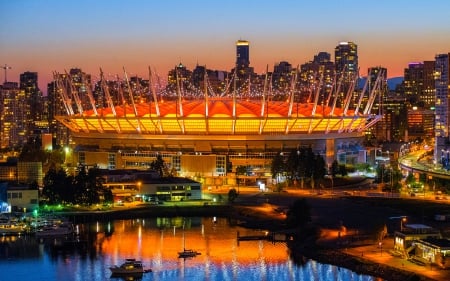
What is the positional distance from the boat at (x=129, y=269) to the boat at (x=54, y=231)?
22.7 feet

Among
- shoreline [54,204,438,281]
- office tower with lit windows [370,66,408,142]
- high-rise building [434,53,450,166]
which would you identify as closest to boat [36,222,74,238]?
shoreline [54,204,438,281]

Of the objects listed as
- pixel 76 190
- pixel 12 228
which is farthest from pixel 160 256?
pixel 76 190

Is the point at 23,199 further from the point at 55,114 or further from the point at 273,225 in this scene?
the point at 55,114

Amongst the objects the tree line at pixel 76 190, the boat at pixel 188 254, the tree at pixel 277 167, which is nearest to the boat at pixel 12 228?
the tree line at pixel 76 190

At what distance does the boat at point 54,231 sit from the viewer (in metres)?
34.0

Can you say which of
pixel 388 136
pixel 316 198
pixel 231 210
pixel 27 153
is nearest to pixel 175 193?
pixel 231 210

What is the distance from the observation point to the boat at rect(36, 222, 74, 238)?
34.0m

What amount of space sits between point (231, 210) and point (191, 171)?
990cm

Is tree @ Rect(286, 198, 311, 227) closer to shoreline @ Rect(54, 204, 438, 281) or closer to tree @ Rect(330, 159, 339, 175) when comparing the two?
shoreline @ Rect(54, 204, 438, 281)

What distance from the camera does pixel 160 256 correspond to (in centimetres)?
2991

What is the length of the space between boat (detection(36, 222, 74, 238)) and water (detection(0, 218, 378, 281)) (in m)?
0.46

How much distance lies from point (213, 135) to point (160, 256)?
2013 cm

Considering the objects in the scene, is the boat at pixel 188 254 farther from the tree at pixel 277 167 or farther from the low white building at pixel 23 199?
the tree at pixel 277 167

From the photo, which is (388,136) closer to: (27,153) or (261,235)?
(27,153)
